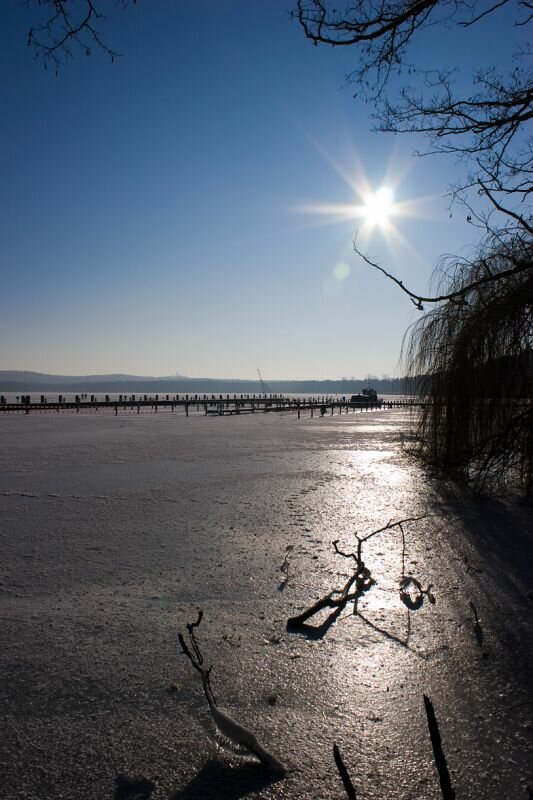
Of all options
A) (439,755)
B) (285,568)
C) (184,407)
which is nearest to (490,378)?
(285,568)

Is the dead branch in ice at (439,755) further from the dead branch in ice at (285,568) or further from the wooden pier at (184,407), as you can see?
the wooden pier at (184,407)

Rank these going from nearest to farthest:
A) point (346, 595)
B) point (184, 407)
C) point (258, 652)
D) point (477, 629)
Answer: point (258, 652)
point (477, 629)
point (346, 595)
point (184, 407)

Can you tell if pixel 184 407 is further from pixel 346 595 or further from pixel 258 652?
pixel 258 652

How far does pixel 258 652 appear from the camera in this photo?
10.2 ft

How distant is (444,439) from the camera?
31.5ft

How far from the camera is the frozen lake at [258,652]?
210 cm

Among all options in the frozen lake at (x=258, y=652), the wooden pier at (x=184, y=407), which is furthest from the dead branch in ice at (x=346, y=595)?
the wooden pier at (x=184, y=407)

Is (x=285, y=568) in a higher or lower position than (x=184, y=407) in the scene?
higher

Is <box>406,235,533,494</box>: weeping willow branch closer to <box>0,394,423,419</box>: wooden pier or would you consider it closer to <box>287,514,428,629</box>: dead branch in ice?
<box>287,514,428,629</box>: dead branch in ice

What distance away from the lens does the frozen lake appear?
210 centimetres

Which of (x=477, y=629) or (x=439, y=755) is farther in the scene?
(x=477, y=629)

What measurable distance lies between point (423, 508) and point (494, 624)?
12.2 ft

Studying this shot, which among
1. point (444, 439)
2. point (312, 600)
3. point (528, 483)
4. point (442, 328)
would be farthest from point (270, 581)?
point (442, 328)

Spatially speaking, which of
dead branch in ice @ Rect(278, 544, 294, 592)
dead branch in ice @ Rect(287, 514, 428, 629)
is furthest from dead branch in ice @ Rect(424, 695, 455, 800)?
dead branch in ice @ Rect(278, 544, 294, 592)
